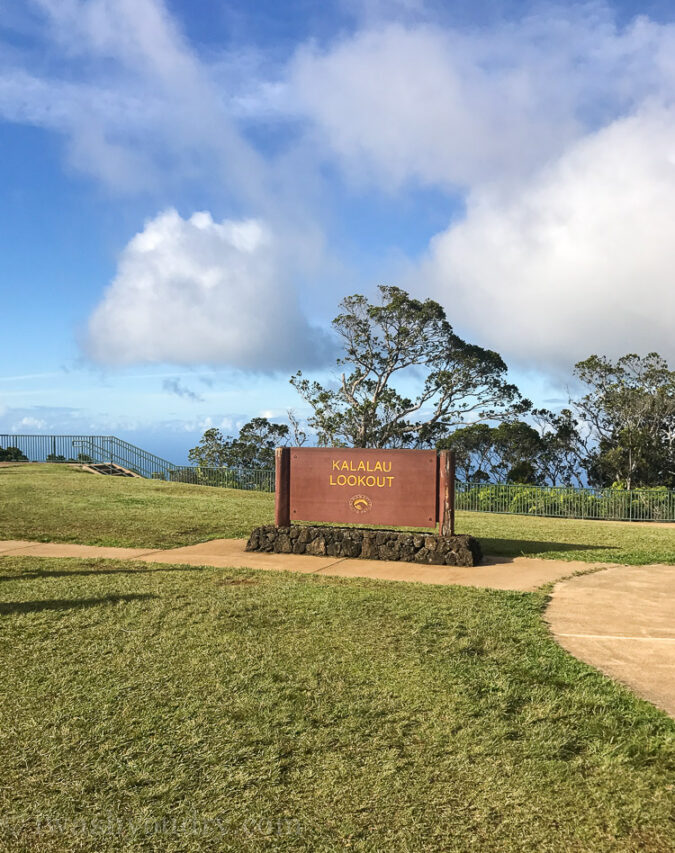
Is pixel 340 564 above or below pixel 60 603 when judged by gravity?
above

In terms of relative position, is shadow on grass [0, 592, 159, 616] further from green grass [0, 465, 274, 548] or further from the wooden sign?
green grass [0, 465, 274, 548]

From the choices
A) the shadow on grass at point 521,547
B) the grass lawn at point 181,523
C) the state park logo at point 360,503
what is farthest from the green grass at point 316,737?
the grass lawn at point 181,523

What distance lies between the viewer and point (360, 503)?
10844 millimetres

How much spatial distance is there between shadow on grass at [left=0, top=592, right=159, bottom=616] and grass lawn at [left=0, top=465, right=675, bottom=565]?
167 inches

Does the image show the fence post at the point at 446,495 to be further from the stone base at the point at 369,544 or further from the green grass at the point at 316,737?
the green grass at the point at 316,737

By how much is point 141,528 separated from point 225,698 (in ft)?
32.7

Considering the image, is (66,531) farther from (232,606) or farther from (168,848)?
(168,848)

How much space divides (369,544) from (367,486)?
2.95 ft

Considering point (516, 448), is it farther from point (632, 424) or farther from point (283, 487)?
point (283, 487)

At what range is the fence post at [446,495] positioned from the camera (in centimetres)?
1034

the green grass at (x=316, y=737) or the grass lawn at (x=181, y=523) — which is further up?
the grass lawn at (x=181, y=523)

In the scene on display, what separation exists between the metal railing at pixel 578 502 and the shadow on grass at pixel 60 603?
1704 centimetres

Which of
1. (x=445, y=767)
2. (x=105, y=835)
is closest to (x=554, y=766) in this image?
(x=445, y=767)

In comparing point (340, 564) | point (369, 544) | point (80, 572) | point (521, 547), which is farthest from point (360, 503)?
point (80, 572)
